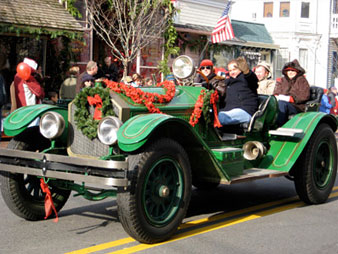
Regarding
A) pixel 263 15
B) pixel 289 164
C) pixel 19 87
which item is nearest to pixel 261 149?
pixel 289 164

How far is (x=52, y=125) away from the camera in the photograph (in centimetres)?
552

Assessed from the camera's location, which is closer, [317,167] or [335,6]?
[317,167]

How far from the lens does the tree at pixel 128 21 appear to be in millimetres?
17391

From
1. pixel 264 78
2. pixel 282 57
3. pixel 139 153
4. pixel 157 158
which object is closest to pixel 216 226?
pixel 157 158

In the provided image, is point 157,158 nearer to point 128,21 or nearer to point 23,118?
point 23,118

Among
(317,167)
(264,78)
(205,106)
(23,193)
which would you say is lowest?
(23,193)

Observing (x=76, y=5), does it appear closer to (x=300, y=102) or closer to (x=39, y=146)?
(x=300, y=102)

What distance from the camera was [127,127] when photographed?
16.3 feet

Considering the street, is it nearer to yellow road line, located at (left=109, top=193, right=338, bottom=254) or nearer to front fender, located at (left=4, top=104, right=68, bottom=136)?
yellow road line, located at (left=109, top=193, right=338, bottom=254)

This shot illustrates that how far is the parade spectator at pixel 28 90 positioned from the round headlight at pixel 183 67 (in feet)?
16.0

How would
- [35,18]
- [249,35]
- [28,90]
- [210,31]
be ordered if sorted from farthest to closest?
1. [249,35]
2. [210,31]
3. [35,18]
4. [28,90]

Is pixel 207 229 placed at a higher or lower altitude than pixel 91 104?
lower

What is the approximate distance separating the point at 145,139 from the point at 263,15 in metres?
29.5

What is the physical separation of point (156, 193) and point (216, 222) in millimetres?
1198
